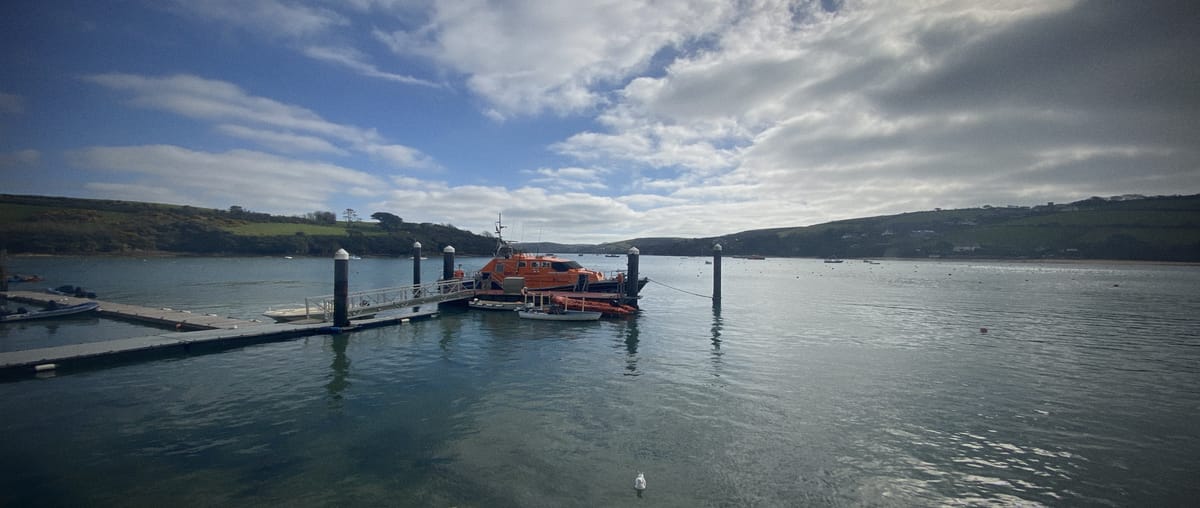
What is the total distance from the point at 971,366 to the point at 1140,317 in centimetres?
2233

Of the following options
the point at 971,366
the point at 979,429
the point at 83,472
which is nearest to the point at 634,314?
the point at 971,366

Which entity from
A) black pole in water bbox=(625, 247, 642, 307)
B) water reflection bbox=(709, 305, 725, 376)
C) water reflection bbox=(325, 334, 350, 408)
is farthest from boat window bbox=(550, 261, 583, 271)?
water reflection bbox=(325, 334, 350, 408)

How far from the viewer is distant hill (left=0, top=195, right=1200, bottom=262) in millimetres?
65175

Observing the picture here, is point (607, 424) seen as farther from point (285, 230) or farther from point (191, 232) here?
point (285, 230)

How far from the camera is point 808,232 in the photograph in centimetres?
16125

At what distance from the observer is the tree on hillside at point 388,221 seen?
139250 mm

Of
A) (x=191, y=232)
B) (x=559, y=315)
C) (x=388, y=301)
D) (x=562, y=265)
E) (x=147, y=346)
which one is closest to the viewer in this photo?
(x=147, y=346)

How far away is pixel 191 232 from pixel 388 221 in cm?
5447

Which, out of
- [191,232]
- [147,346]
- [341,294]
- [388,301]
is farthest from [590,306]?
[191,232]

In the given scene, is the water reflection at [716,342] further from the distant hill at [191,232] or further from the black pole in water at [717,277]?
the distant hill at [191,232]

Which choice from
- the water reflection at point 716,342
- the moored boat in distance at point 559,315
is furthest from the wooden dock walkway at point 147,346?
the water reflection at point 716,342

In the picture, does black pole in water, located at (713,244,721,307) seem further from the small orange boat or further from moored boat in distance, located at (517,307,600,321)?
moored boat in distance, located at (517,307,600,321)

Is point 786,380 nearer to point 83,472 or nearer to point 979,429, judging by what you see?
point 979,429

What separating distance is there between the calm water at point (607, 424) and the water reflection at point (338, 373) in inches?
4.0
